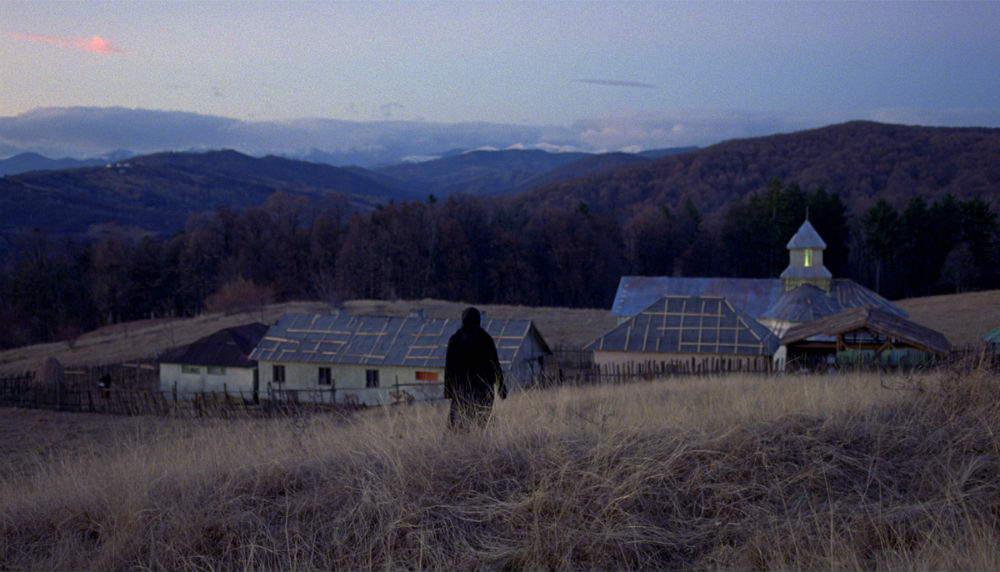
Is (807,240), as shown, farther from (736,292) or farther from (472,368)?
(472,368)

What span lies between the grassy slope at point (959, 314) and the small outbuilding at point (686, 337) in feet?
64.0

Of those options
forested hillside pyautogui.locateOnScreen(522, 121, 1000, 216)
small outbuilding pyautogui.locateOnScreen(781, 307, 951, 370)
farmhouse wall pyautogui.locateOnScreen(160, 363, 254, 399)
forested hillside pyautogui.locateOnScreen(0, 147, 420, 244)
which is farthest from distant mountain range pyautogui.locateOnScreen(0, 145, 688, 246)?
small outbuilding pyautogui.locateOnScreen(781, 307, 951, 370)

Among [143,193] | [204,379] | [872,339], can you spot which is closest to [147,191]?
[143,193]

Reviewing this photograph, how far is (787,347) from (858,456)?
1887 cm

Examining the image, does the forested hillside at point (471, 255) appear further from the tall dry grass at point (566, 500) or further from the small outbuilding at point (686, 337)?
the tall dry grass at point (566, 500)

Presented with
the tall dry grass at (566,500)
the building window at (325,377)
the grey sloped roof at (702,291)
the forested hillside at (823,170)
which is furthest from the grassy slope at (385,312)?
the forested hillside at (823,170)

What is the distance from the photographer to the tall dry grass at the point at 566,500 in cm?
446

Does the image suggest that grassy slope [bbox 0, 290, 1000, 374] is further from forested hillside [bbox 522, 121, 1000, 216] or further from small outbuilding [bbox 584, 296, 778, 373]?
forested hillside [bbox 522, 121, 1000, 216]

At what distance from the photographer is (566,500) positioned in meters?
4.80

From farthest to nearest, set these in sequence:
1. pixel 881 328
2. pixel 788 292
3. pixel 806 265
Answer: pixel 806 265
pixel 788 292
pixel 881 328

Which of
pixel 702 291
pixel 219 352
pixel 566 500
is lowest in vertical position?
pixel 219 352

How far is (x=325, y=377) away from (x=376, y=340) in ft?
9.28

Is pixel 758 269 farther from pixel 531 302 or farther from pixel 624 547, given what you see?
pixel 624 547

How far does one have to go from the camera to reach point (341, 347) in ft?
99.4
